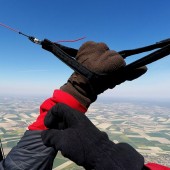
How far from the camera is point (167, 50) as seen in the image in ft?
4.33

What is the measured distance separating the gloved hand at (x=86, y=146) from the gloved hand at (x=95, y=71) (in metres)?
0.24

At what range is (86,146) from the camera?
48.8 inches

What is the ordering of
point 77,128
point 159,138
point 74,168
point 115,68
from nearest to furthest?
point 77,128 < point 115,68 < point 74,168 < point 159,138

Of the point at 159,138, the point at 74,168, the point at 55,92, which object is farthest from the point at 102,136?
the point at 159,138

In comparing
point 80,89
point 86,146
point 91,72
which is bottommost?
Answer: point 86,146

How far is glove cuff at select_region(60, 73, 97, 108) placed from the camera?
1553 mm

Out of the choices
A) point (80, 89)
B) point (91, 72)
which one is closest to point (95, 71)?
point (91, 72)

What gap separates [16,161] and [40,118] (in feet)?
1.11

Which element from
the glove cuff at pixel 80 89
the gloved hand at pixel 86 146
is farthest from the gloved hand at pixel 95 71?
the gloved hand at pixel 86 146

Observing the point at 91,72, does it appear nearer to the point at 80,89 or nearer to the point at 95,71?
the point at 95,71

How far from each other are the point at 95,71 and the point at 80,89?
0.18 metres

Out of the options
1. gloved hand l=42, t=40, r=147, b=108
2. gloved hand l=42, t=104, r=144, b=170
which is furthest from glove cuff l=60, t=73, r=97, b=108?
gloved hand l=42, t=104, r=144, b=170

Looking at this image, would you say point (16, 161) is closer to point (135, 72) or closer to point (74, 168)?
point (135, 72)

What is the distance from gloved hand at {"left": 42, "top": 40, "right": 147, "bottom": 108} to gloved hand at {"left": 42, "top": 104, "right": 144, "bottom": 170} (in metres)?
0.24
